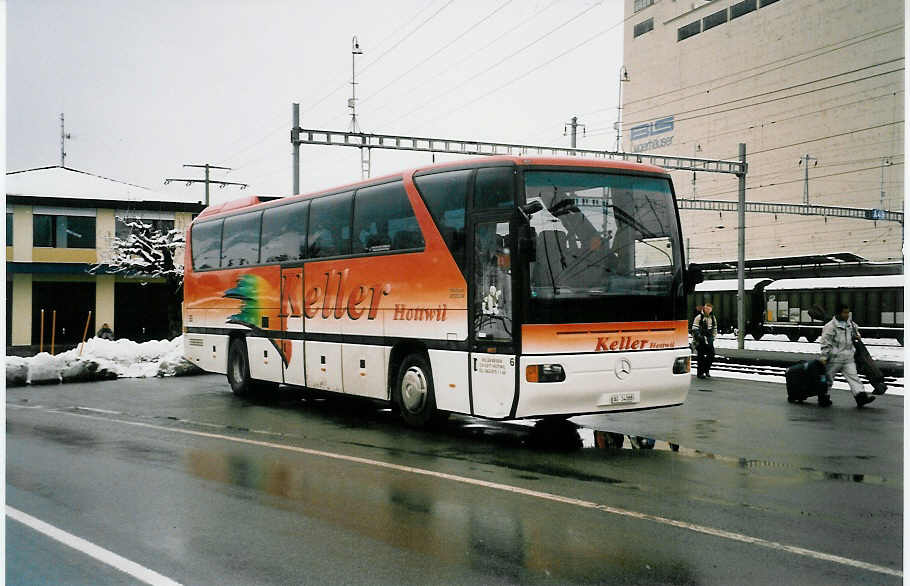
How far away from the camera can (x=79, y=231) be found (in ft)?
120

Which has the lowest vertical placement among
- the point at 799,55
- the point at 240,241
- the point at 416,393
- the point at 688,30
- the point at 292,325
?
the point at 416,393

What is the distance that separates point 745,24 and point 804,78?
27.0 ft

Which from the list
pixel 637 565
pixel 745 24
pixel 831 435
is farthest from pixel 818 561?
pixel 745 24

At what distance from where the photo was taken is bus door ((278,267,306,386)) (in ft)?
46.8

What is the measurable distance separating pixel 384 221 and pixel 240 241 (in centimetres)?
521

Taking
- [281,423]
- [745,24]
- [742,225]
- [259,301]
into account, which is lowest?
[281,423]

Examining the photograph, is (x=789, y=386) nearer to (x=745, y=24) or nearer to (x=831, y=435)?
(x=831, y=435)

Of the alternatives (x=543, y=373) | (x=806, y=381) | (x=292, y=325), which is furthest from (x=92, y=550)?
(x=806, y=381)

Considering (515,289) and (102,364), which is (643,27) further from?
(515,289)

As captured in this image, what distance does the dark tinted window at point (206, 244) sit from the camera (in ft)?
56.6

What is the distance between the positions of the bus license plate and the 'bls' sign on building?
224 feet

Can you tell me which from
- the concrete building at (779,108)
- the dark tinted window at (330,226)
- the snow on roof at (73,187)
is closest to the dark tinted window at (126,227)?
the snow on roof at (73,187)

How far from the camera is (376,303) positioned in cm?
1223

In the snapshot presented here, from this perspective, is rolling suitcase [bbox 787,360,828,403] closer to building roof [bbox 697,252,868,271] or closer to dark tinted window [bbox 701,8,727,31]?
building roof [bbox 697,252,868,271]
